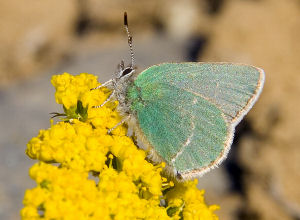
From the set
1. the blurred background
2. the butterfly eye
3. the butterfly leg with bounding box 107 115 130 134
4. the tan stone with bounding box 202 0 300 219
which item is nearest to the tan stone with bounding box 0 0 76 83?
the blurred background

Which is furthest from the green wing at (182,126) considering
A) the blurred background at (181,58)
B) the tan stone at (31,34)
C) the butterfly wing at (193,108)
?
the tan stone at (31,34)

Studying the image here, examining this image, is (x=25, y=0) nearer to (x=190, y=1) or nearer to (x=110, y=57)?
(x=110, y=57)

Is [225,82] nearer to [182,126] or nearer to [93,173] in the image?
[182,126]

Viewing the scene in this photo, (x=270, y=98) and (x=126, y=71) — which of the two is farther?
(x=270, y=98)

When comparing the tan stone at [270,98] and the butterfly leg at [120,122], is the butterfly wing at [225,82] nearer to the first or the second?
the butterfly leg at [120,122]

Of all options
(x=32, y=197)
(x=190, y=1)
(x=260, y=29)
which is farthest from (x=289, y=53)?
(x=32, y=197)

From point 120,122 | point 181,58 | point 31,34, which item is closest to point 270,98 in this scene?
point 181,58
